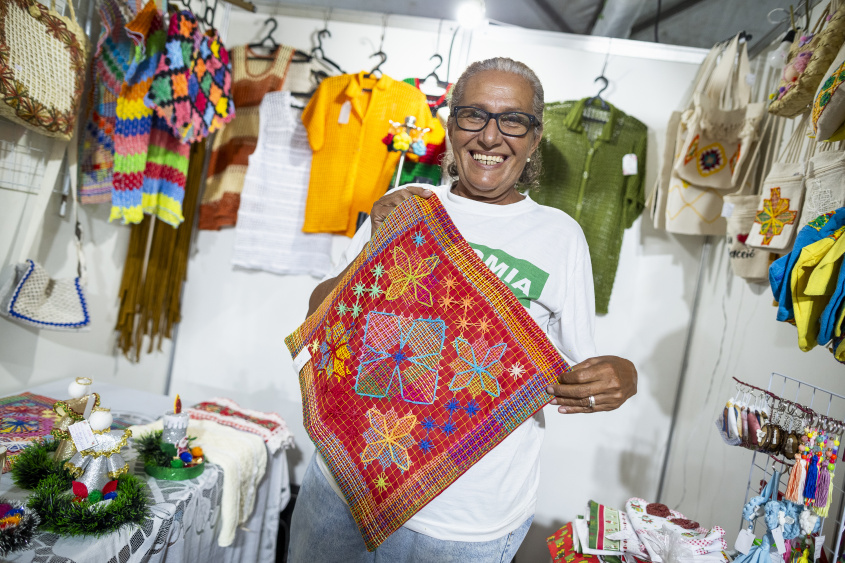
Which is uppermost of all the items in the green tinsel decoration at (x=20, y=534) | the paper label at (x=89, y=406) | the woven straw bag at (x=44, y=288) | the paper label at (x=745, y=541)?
the woven straw bag at (x=44, y=288)

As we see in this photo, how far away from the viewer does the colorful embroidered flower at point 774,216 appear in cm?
157

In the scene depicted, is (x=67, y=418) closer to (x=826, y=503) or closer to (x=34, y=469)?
(x=34, y=469)

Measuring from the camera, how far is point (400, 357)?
1163 millimetres

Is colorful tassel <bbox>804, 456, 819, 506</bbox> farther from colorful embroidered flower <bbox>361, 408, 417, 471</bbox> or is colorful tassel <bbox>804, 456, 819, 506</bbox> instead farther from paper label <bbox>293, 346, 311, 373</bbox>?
paper label <bbox>293, 346, 311, 373</bbox>

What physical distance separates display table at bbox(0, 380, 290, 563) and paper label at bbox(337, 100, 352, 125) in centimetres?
150

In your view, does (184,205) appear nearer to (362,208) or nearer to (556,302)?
(362,208)

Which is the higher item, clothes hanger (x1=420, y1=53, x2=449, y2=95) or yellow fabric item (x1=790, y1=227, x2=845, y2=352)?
clothes hanger (x1=420, y1=53, x2=449, y2=95)

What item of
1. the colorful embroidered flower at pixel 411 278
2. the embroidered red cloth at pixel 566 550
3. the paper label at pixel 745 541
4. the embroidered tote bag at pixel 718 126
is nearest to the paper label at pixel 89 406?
the colorful embroidered flower at pixel 411 278

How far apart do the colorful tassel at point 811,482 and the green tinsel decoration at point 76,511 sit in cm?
158

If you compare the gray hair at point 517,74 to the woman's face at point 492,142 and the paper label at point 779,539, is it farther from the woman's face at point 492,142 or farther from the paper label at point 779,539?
the paper label at point 779,539

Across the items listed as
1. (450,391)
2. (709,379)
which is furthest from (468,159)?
(709,379)

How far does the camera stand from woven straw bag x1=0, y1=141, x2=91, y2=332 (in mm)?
1937

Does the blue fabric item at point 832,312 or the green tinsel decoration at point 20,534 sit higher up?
the blue fabric item at point 832,312

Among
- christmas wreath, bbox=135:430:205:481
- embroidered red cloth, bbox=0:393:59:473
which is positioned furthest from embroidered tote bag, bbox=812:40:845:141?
embroidered red cloth, bbox=0:393:59:473
